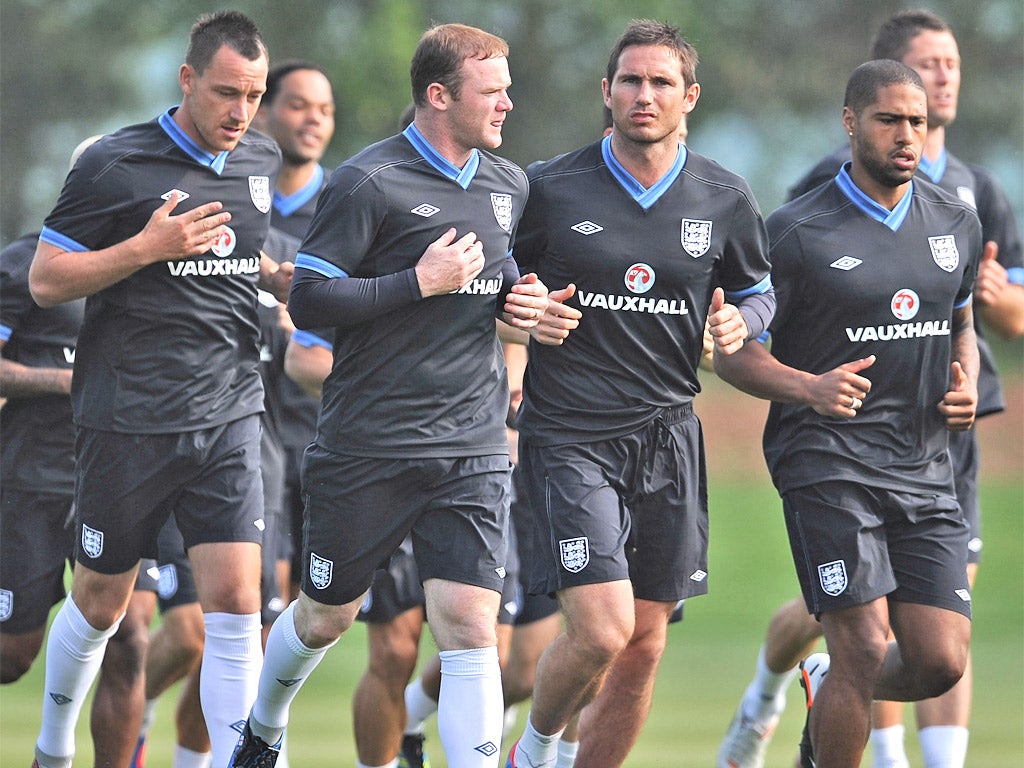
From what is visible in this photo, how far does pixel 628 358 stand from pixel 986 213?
2372 mm

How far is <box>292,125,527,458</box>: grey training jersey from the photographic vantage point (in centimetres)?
591

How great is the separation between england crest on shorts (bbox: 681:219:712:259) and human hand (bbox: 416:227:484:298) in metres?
0.88

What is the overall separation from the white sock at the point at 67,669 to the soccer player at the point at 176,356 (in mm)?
12

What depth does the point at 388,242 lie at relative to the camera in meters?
5.99

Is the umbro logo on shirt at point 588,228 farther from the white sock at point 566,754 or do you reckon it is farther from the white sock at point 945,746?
the white sock at point 945,746

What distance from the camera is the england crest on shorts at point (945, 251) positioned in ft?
22.1

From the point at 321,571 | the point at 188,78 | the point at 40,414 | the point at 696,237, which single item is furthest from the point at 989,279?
the point at 40,414

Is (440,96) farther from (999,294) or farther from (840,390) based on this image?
(999,294)

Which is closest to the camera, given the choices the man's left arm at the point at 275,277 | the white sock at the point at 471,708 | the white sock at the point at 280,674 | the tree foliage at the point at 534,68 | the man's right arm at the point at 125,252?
the white sock at the point at 471,708

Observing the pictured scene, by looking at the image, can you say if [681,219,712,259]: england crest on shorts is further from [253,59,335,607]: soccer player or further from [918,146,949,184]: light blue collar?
[253,59,335,607]: soccer player

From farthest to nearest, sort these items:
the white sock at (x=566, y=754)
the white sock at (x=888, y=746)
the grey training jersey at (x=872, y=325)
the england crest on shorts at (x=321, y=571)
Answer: the white sock at (x=888, y=746) < the white sock at (x=566, y=754) < the grey training jersey at (x=872, y=325) < the england crest on shorts at (x=321, y=571)

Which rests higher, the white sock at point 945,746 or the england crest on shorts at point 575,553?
the england crest on shorts at point 575,553

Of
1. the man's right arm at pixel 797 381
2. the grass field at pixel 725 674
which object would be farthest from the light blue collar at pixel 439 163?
the grass field at pixel 725 674

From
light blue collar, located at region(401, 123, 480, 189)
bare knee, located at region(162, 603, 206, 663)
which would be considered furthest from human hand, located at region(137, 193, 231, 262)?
bare knee, located at region(162, 603, 206, 663)
